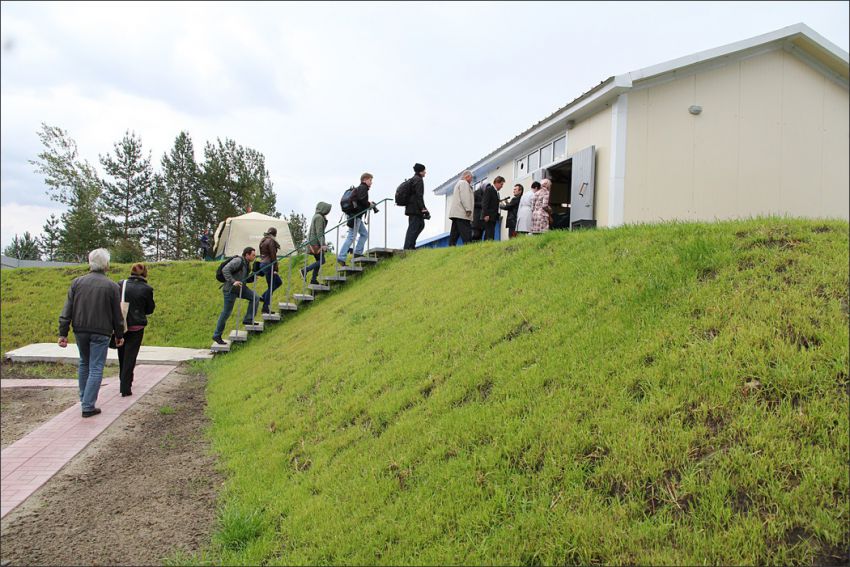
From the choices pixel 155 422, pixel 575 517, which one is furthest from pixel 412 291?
pixel 575 517

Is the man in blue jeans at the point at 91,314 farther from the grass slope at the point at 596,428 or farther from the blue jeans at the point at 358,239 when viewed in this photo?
the blue jeans at the point at 358,239

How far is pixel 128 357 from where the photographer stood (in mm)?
3631

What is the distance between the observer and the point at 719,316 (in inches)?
134

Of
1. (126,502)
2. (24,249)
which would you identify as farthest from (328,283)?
(24,249)

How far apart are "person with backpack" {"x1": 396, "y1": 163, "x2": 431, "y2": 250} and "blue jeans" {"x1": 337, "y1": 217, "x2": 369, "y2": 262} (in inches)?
40.1

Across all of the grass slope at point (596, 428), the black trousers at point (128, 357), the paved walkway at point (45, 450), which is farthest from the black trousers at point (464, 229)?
the paved walkway at point (45, 450)

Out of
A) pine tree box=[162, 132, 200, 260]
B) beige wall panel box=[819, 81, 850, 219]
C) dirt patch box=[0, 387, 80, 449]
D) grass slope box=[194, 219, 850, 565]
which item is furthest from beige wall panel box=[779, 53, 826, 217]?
dirt patch box=[0, 387, 80, 449]

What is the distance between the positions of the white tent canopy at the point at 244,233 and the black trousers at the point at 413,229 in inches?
349

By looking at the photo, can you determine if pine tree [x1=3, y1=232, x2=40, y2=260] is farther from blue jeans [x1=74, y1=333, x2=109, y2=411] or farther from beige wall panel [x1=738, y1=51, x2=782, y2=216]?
beige wall panel [x1=738, y1=51, x2=782, y2=216]

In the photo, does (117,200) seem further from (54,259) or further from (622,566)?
(622,566)

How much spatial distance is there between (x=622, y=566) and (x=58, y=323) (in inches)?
111

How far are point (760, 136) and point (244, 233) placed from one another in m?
11.4

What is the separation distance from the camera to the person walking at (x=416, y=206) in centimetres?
1062

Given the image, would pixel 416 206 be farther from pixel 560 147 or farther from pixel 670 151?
pixel 670 151
